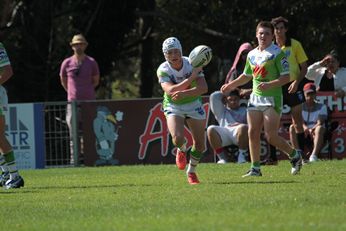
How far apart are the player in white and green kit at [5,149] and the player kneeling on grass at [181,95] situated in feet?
7.28

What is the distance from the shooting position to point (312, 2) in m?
28.5

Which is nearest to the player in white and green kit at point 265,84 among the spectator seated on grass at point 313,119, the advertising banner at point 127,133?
the spectator seated on grass at point 313,119

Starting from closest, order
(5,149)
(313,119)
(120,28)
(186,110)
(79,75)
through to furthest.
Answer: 1. (186,110)
2. (5,149)
3. (313,119)
4. (79,75)
5. (120,28)

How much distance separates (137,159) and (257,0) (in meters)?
11.0

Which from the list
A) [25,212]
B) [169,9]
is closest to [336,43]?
[169,9]

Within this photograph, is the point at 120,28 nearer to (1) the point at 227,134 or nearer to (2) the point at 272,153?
(1) the point at 227,134

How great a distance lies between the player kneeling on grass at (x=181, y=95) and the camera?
13625 millimetres

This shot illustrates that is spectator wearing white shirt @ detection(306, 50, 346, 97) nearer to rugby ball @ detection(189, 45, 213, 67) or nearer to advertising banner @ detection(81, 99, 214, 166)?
advertising banner @ detection(81, 99, 214, 166)

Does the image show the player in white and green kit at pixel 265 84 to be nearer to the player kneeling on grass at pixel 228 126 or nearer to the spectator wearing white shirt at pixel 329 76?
the player kneeling on grass at pixel 228 126

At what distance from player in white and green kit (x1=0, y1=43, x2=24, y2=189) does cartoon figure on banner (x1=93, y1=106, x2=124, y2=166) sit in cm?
586

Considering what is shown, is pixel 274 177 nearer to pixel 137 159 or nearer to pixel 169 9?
pixel 137 159

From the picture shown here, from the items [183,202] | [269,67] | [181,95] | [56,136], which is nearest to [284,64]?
[269,67]

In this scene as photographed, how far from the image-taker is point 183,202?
1145 centimetres

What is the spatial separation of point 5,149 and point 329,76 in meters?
8.02
